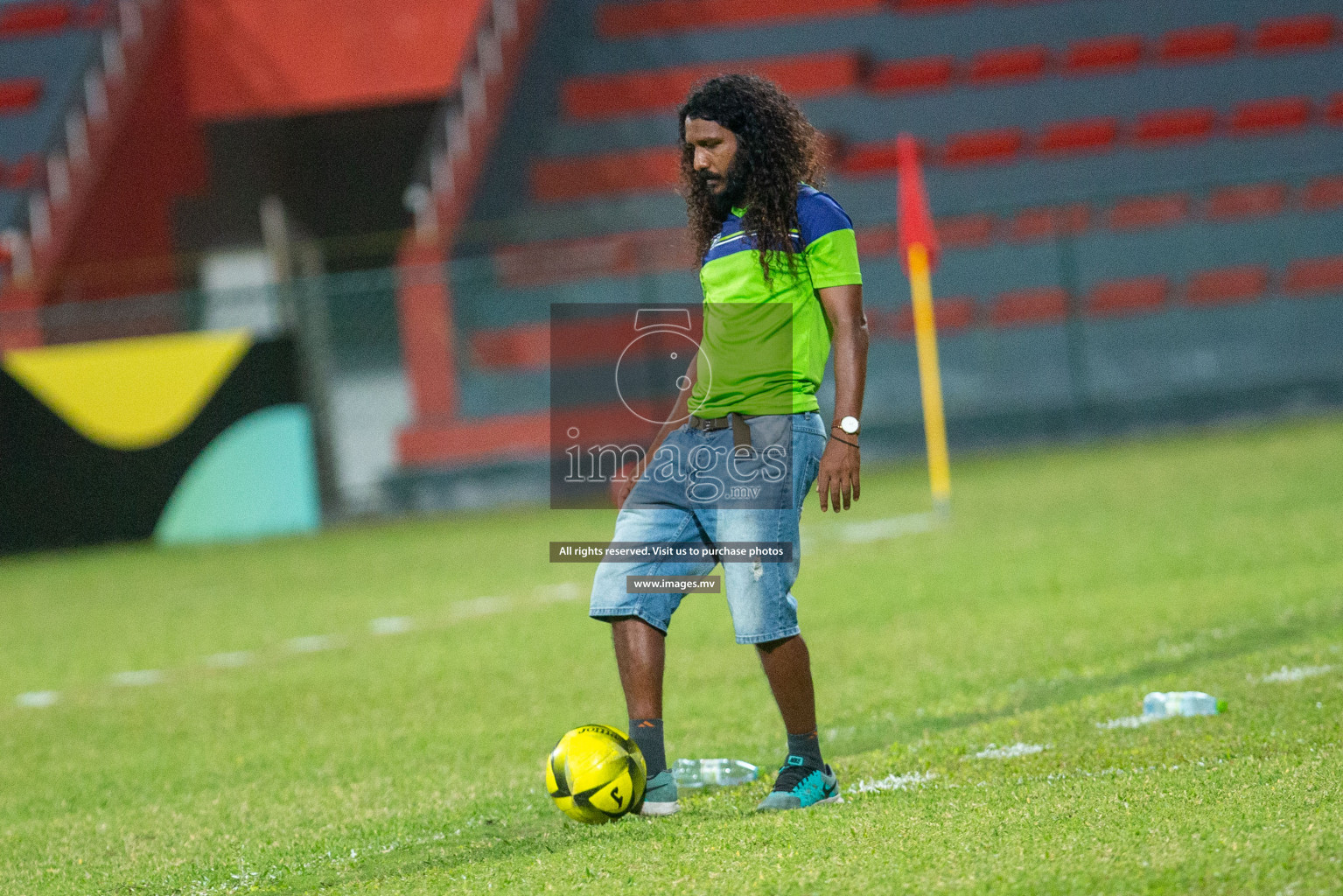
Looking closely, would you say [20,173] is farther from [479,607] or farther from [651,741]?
[651,741]

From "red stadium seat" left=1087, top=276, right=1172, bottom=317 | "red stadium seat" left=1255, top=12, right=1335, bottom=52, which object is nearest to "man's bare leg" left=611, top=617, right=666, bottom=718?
"red stadium seat" left=1087, top=276, right=1172, bottom=317

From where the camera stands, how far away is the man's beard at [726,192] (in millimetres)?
4574

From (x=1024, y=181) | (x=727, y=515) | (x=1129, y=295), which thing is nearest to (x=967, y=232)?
(x=1129, y=295)

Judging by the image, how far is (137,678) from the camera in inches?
333

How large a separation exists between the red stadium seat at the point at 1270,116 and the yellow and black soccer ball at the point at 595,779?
697 inches

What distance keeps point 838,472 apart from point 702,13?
1865 centimetres

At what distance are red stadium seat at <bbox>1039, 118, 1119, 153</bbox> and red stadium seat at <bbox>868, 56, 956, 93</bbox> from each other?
5.05 feet

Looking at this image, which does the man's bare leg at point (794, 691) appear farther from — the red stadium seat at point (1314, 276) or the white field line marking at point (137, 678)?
the red stadium seat at point (1314, 276)

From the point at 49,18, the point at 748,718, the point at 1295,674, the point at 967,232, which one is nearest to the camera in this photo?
the point at 1295,674

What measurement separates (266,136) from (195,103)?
83.3 inches

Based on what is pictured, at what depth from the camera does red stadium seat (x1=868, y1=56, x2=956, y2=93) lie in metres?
21.3

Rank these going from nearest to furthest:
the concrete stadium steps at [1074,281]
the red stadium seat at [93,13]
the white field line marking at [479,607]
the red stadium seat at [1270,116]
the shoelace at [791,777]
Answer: the shoelace at [791,777] → the white field line marking at [479,607] → the concrete stadium steps at [1074,281] → the red stadium seat at [1270,116] → the red stadium seat at [93,13]

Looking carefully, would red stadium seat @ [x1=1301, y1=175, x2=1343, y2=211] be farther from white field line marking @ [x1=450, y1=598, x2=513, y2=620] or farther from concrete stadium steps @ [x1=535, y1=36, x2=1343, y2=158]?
white field line marking @ [x1=450, y1=598, x2=513, y2=620]

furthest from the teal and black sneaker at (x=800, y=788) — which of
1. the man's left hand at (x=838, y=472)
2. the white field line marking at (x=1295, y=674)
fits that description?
the white field line marking at (x=1295, y=674)
